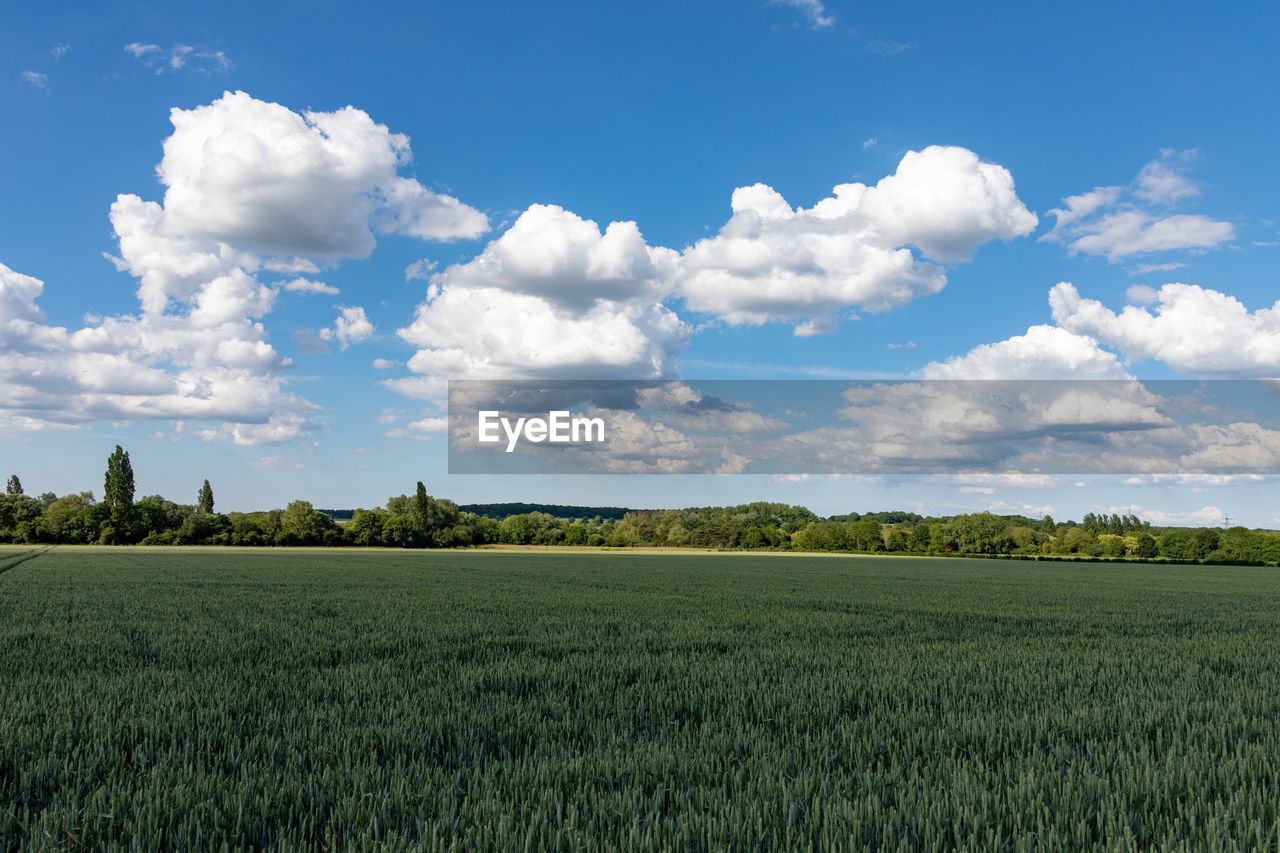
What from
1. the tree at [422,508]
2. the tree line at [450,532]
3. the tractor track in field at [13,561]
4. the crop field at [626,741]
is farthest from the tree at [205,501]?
the crop field at [626,741]

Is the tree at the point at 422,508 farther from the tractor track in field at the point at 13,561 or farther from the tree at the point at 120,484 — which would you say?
the tractor track in field at the point at 13,561

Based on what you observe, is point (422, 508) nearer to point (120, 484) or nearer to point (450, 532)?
point (450, 532)

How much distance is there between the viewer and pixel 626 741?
21.4 feet

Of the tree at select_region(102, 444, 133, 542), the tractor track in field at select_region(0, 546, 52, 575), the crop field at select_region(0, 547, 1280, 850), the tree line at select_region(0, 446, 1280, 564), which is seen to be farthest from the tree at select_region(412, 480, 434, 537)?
the crop field at select_region(0, 547, 1280, 850)

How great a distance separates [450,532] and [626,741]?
152118 mm

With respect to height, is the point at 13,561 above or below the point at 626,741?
below

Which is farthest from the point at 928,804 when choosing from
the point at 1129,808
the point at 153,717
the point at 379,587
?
the point at 379,587

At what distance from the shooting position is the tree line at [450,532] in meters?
125

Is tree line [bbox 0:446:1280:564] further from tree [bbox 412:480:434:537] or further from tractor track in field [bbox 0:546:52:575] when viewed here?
tractor track in field [bbox 0:546:52:575]

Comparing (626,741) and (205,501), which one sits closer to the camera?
(626,741)

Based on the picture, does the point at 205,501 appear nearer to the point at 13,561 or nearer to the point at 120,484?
the point at 120,484

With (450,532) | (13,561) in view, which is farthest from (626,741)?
(450,532)

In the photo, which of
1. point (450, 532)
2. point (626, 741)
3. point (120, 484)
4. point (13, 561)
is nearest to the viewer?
point (626, 741)

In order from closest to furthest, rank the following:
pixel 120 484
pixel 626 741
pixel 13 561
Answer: pixel 626 741
pixel 13 561
pixel 120 484
